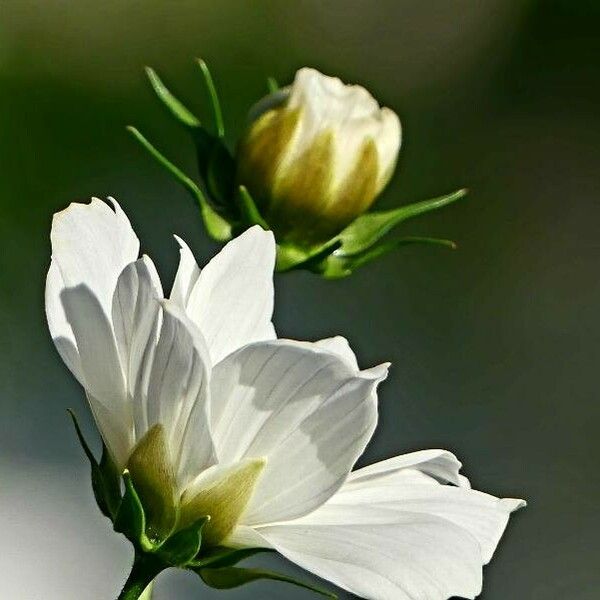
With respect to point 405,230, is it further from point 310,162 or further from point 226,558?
point 226,558

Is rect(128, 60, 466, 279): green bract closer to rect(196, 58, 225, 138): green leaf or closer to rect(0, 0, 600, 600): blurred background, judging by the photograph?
rect(196, 58, 225, 138): green leaf

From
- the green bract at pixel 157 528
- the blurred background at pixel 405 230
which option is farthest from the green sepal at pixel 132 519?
the blurred background at pixel 405 230

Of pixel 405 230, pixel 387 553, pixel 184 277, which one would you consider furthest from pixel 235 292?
pixel 405 230

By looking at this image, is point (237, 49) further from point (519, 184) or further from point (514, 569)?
point (514, 569)

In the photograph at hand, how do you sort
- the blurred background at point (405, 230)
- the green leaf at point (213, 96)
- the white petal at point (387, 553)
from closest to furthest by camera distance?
the white petal at point (387, 553) → the green leaf at point (213, 96) → the blurred background at point (405, 230)

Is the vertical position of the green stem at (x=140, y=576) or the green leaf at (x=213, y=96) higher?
the green leaf at (x=213, y=96)

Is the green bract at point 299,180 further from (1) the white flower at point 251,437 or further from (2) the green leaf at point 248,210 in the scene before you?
(1) the white flower at point 251,437

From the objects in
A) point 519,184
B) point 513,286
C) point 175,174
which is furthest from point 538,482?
point 175,174
